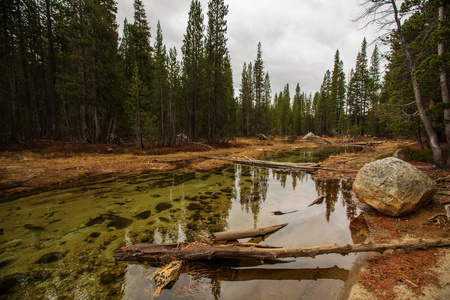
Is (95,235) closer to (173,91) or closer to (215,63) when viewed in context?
(173,91)

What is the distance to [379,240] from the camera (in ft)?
15.9

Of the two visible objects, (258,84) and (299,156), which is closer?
(299,156)

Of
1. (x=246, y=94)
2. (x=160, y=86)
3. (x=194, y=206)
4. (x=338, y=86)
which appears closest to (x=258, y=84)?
(x=246, y=94)

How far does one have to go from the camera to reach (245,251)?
402 cm

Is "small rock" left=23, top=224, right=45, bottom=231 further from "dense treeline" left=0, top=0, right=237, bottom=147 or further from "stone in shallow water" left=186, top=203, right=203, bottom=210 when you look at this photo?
"dense treeline" left=0, top=0, right=237, bottom=147

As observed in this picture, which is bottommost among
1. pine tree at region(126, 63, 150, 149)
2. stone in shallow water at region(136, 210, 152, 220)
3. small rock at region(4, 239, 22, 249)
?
stone in shallow water at region(136, 210, 152, 220)

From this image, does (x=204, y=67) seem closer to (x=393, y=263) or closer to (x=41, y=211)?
(x=41, y=211)

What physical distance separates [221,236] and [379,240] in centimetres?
414

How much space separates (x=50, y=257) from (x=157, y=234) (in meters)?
2.49

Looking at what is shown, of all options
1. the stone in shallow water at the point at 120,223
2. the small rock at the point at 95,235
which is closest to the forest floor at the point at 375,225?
the stone in shallow water at the point at 120,223

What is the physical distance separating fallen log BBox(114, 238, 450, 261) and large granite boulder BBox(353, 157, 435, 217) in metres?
1.88

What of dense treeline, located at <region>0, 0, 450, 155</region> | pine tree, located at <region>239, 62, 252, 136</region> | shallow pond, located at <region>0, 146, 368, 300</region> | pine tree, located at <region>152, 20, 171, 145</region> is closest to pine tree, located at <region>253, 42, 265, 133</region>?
pine tree, located at <region>239, 62, 252, 136</region>

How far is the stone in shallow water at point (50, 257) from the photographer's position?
4.39 metres

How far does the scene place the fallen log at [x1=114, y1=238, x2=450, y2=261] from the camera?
395 cm
